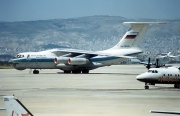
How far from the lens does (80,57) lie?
92062mm

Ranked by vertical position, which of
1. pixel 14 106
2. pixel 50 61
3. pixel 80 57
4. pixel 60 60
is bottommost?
pixel 14 106

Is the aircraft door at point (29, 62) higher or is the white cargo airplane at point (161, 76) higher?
the aircraft door at point (29, 62)

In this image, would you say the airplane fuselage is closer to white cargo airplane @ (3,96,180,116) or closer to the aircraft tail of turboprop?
the aircraft tail of turboprop

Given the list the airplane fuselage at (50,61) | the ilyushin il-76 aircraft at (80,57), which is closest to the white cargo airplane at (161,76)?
the ilyushin il-76 aircraft at (80,57)

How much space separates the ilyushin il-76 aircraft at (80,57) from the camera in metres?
89.4

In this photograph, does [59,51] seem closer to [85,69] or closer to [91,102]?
[85,69]

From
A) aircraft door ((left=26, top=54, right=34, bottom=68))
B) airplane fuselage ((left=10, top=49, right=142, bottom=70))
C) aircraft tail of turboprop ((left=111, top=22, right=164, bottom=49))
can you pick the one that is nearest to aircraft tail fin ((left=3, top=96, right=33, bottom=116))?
airplane fuselage ((left=10, top=49, right=142, bottom=70))

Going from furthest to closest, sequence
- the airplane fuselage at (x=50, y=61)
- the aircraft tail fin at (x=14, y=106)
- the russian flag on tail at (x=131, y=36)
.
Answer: the russian flag on tail at (x=131, y=36), the airplane fuselage at (x=50, y=61), the aircraft tail fin at (x=14, y=106)

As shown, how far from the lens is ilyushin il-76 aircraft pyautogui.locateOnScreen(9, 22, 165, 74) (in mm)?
89412

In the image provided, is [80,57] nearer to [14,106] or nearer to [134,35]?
[134,35]

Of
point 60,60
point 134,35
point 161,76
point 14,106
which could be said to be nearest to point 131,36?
point 134,35

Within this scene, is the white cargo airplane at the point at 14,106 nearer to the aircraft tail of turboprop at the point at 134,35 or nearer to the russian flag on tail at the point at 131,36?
the aircraft tail of turboprop at the point at 134,35

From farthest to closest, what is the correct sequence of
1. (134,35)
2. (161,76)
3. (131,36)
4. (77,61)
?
1. (131,36)
2. (134,35)
3. (77,61)
4. (161,76)

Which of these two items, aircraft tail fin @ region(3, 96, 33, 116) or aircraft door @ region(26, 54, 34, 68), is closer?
aircraft tail fin @ region(3, 96, 33, 116)
